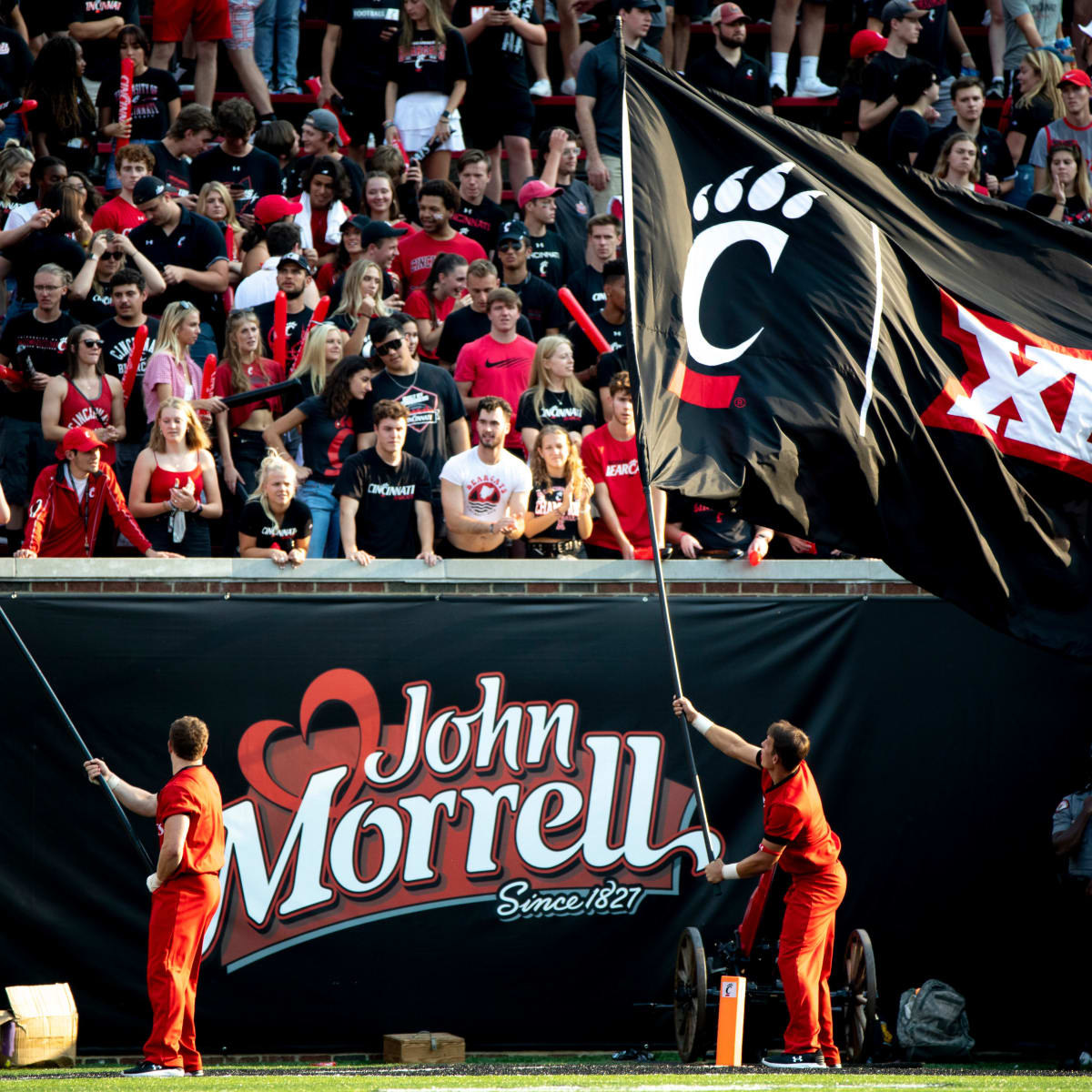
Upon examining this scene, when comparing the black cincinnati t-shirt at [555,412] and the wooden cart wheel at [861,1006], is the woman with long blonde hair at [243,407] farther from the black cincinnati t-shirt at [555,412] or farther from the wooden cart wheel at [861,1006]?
the wooden cart wheel at [861,1006]

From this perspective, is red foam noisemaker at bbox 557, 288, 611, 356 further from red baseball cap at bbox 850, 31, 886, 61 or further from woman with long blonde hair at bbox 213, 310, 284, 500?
red baseball cap at bbox 850, 31, 886, 61

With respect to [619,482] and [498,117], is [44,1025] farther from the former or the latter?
[498,117]

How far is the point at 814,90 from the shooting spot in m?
17.5

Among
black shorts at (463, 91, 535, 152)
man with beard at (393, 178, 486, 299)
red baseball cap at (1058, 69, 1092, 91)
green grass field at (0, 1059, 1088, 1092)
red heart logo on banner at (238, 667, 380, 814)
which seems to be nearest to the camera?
green grass field at (0, 1059, 1088, 1092)

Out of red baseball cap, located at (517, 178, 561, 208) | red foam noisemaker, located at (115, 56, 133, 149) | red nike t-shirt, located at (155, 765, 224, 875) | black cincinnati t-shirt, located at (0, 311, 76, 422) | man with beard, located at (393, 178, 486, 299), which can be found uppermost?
red foam noisemaker, located at (115, 56, 133, 149)

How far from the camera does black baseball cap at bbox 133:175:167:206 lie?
1290cm

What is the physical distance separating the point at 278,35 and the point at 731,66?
4424mm

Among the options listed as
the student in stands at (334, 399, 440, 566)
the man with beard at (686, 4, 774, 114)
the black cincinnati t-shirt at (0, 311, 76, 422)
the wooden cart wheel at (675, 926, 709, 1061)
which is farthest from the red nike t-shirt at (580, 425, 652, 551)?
the man with beard at (686, 4, 774, 114)

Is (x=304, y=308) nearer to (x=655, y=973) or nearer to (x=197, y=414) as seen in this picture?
(x=197, y=414)

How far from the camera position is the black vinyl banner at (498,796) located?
33.5 ft

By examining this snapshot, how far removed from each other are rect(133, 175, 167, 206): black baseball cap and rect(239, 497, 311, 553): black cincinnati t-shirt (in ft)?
11.0

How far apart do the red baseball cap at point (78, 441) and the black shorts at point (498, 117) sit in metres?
6.68

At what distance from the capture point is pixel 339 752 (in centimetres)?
1052

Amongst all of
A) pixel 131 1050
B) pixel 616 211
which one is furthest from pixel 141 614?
pixel 616 211
